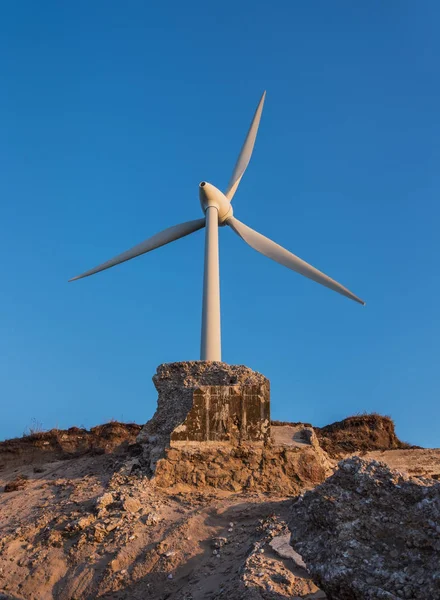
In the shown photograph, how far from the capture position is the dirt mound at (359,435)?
20.5 metres

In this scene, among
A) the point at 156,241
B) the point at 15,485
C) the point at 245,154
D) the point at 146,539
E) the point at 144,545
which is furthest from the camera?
the point at 245,154

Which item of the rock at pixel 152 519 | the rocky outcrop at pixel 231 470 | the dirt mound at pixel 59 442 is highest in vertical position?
the dirt mound at pixel 59 442

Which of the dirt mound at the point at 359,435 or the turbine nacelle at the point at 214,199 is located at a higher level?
the turbine nacelle at the point at 214,199

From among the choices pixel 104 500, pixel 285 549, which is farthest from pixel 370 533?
pixel 104 500

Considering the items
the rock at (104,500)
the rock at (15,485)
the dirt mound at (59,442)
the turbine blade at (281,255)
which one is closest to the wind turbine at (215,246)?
the turbine blade at (281,255)

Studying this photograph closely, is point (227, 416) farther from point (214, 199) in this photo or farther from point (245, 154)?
point (245, 154)

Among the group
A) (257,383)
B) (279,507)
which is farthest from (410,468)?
(279,507)

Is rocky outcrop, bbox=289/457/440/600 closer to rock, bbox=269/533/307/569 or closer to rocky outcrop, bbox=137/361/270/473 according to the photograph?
rock, bbox=269/533/307/569

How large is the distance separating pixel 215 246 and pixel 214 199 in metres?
2.81


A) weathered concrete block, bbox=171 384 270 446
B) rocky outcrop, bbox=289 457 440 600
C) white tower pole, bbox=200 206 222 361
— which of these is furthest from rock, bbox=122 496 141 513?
white tower pole, bbox=200 206 222 361

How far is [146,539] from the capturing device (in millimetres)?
9312

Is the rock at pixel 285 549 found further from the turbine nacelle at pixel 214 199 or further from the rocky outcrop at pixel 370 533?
the turbine nacelle at pixel 214 199

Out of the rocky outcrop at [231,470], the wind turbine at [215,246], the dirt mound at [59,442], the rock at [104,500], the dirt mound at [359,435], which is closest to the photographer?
the rock at [104,500]

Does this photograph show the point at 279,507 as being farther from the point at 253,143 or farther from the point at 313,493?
the point at 253,143
